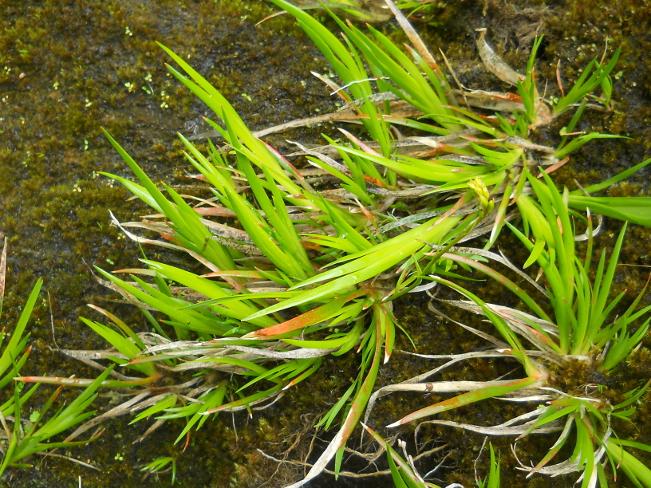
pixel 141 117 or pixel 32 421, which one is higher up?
pixel 141 117

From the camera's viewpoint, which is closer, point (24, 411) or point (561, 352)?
point (561, 352)

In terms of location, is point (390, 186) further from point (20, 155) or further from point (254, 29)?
point (20, 155)

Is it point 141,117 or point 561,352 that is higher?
point 141,117

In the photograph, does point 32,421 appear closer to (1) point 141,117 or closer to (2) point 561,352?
(1) point 141,117

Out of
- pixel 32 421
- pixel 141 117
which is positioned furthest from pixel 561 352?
pixel 32 421

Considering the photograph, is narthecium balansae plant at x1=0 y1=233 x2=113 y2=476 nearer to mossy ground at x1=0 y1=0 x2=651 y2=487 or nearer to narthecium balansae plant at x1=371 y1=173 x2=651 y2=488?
mossy ground at x1=0 y1=0 x2=651 y2=487

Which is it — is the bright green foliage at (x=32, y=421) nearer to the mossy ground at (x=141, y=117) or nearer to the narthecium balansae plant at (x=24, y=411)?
the narthecium balansae plant at (x=24, y=411)

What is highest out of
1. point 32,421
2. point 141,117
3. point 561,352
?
point 141,117

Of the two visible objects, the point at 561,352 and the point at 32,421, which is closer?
the point at 561,352

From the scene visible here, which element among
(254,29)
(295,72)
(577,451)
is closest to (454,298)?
(577,451)
